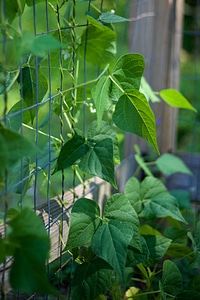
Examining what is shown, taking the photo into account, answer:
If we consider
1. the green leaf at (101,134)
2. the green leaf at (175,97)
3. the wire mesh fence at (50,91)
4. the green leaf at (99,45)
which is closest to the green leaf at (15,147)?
the wire mesh fence at (50,91)

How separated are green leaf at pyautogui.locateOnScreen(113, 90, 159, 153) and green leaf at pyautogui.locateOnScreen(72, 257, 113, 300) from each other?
0.29m

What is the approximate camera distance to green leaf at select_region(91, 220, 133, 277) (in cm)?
108

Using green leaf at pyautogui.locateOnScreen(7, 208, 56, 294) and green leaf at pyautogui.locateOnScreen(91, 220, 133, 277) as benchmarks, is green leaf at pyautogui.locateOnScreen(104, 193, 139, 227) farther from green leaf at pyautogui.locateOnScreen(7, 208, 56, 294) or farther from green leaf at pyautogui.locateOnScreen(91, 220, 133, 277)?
green leaf at pyautogui.locateOnScreen(7, 208, 56, 294)

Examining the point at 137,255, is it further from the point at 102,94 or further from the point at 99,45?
the point at 99,45

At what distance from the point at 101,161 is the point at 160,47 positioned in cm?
111

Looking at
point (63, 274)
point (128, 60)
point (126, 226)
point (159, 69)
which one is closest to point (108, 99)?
point (128, 60)

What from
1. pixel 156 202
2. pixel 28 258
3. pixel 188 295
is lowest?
pixel 188 295

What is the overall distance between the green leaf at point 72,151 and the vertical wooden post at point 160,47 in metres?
0.91

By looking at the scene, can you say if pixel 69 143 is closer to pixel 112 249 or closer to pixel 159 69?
pixel 112 249

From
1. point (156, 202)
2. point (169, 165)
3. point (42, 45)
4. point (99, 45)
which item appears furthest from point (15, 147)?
point (169, 165)

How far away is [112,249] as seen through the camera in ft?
3.59

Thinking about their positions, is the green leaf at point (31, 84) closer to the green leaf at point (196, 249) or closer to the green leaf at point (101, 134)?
the green leaf at point (101, 134)

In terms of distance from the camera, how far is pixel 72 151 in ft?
3.95

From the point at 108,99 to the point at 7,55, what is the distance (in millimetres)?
351
